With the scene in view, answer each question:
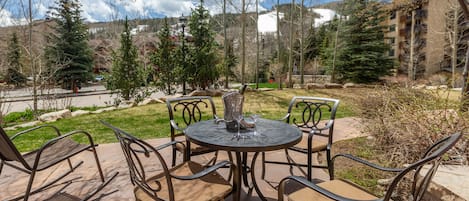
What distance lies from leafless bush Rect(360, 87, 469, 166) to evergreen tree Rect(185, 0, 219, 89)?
7.26m

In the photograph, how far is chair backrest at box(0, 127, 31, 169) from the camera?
1624 mm

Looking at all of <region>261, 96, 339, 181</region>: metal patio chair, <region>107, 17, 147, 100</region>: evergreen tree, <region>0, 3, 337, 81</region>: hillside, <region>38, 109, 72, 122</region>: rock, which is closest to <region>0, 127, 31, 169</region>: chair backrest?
<region>261, 96, 339, 181</region>: metal patio chair

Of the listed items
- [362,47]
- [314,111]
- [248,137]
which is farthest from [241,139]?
[362,47]

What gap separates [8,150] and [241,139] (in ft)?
5.13

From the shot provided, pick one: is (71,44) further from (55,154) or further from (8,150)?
(8,150)

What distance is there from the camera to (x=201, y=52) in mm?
9578

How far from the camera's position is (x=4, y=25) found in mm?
6625

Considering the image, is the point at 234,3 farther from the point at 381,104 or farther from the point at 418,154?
the point at 418,154

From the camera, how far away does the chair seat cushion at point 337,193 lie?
1510mm

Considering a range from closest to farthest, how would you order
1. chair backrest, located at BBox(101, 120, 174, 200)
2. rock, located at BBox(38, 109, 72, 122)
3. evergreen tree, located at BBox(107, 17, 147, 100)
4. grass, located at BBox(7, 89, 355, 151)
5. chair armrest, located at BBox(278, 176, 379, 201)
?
chair armrest, located at BBox(278, 176, 379, 201) < chair backrest, located at BBox(101, 120, 174, 200) < grass, located at BBox(7, 89, 355, 151) < rock, located at BBox(38, 109, 72, 122) < evergreen tree, located at BBox(107, 17, 147, 100)

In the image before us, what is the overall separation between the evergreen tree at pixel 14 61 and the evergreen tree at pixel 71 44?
514 cm

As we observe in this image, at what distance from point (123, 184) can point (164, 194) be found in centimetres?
106

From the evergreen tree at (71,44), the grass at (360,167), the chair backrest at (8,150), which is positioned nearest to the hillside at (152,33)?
the evergreen tree at (71,44)

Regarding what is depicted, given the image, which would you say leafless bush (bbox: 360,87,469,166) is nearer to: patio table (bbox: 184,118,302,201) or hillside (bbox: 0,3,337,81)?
patio table (bbox: 184,118,302,201)
